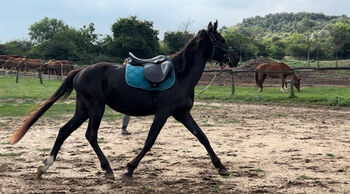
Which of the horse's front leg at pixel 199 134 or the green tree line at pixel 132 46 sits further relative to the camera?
the green tree line at pixel 132 46

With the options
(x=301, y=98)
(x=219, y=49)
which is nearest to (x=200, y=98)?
(x=301, y=98)

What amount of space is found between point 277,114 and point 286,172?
841 cm

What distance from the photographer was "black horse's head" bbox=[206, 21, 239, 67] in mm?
6105

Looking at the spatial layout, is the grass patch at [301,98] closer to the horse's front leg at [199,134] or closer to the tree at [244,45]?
the horse's front leg at [199,134]

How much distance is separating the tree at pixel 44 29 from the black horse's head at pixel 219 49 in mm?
70296

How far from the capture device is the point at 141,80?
19.2 feet

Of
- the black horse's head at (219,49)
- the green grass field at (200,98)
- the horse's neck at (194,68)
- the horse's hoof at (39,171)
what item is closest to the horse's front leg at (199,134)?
the horse's neck at (194,68)

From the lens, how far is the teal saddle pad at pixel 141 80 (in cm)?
580

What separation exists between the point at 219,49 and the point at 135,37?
44965mm

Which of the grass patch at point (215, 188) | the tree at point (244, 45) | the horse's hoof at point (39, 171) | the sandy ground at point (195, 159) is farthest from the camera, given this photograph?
the tree at point (244, 45)

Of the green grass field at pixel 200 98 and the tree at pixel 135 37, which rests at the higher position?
the tree at pixel 135 37

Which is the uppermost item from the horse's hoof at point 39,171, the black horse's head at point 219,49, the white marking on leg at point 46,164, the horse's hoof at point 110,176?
the black horse's head at point 219,49

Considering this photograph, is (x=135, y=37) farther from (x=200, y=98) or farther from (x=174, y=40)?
(x=200, y=98)

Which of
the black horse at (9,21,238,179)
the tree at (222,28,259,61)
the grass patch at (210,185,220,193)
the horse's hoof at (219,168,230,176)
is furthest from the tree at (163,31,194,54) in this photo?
the grass patch at (210,185,220,193)
